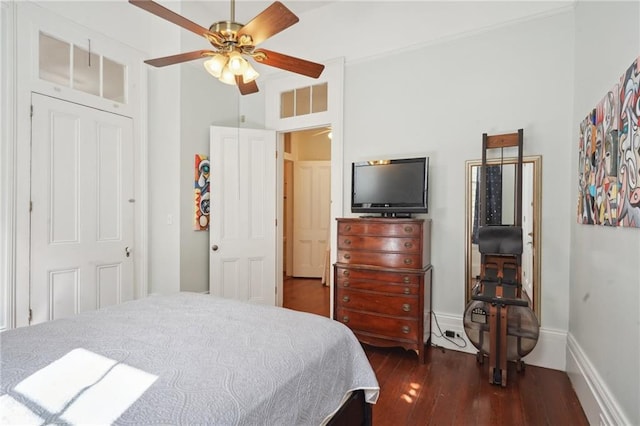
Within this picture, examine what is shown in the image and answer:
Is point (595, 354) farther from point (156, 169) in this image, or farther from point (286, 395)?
point (156, 169)

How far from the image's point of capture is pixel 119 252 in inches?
130

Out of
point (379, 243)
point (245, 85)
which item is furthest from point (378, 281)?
point (245, 85)

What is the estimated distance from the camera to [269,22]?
1.76 meters

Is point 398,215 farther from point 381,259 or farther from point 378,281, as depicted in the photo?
point 378,281

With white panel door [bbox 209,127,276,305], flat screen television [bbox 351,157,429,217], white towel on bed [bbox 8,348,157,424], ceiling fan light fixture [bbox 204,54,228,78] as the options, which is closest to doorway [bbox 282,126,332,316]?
white panel door [bbox 209,127,276,305]

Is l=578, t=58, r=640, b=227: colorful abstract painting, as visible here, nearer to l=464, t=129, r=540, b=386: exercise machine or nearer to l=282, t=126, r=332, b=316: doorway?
l=464, t=129, r=540, b=386: exercise machine

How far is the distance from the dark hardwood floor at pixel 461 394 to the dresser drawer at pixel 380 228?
43.4 inches

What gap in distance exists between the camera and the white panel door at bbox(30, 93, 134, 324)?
2.71 metres

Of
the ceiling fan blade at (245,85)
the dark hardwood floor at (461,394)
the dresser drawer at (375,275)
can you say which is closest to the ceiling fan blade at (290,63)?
the ceiling fan blade at (245,85)

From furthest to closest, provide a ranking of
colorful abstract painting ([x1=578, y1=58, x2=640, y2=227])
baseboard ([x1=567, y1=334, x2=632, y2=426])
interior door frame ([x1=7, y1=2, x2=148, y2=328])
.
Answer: interior door frame ([x1=7, y1=2, x2=148, y2=328])
baseboard ([x1=567, y1=334, x2=632, y2=426])
colorful abstract painting ([x1=578, y1=58, x2=640, y2=227])

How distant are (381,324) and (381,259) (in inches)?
22.8

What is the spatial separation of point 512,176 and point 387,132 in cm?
125

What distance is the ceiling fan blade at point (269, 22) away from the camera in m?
1.66

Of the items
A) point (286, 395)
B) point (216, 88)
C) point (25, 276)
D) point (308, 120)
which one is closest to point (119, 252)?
point (25, 276)
